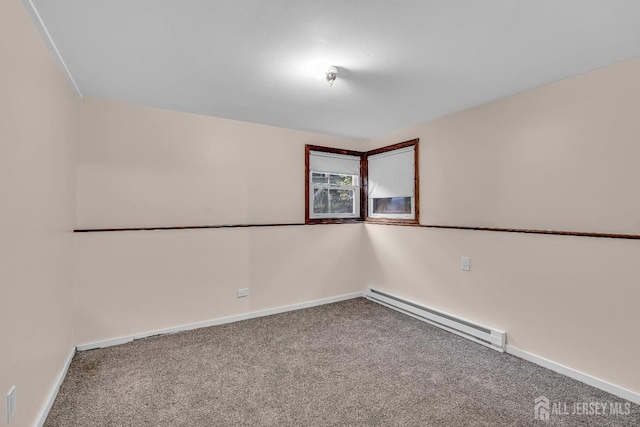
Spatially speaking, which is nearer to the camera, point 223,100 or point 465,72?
point 465,72

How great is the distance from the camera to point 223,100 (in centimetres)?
283

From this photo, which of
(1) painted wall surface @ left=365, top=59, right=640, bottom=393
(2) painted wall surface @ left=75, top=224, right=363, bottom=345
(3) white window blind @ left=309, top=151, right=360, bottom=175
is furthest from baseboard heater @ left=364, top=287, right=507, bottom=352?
(3) white window blind @ left=309, top=151, right=360, bottom=175

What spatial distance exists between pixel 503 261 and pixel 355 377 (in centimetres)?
168

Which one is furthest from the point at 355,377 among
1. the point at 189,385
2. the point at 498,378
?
the point at 189,385

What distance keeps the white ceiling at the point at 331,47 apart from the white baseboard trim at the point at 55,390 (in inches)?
87.0

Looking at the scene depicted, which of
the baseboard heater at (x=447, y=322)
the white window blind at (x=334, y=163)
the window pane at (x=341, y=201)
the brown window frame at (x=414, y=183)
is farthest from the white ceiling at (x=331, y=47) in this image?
the baseboard heater at (x=447, y=322)

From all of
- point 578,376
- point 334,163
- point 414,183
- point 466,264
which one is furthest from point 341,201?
point 578,376

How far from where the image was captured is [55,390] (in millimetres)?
2016

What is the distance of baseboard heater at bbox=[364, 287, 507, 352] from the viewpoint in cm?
271

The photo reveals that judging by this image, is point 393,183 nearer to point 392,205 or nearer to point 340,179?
point 392,205

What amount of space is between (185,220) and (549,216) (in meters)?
3.36

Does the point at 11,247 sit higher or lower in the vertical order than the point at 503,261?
higher

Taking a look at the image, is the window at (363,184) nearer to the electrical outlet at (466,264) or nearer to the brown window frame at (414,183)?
the brown window frame at (414,183)

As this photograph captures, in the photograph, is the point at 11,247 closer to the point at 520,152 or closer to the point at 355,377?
the point at 355,377
